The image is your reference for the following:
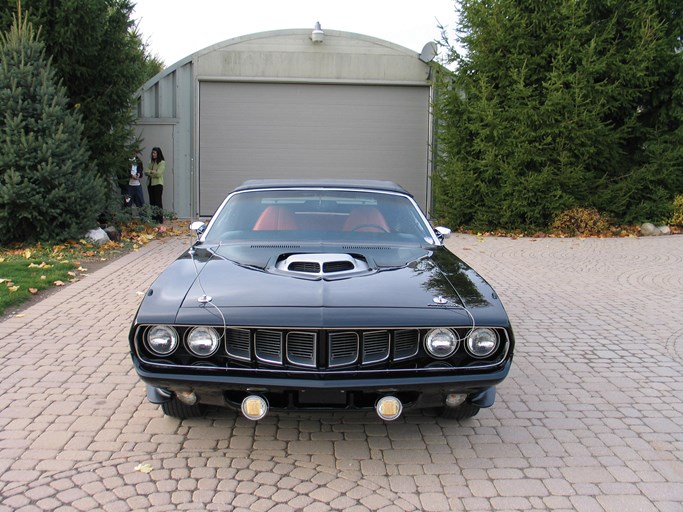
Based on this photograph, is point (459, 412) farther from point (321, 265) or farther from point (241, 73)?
point (241, 73)

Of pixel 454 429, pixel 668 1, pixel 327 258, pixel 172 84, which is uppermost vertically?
pixel 668 1

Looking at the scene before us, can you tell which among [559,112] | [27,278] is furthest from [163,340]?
[559,112]

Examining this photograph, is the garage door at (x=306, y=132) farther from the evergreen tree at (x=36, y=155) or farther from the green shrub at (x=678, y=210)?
the green shrub at (x=678, y=210)

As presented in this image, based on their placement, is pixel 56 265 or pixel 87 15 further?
pixel 87 15

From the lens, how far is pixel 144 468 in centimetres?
349

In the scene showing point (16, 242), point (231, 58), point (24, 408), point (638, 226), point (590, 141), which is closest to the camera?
point (24, 408)

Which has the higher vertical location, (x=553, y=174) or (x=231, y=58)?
(x=231, y=58)

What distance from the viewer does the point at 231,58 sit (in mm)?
16844

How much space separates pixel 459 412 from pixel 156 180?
13.3m

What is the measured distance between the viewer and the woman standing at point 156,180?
15766mm

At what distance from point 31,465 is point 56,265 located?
6.53m

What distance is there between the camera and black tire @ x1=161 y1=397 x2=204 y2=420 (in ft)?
13.2

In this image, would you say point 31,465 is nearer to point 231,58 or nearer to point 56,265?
point 56,265

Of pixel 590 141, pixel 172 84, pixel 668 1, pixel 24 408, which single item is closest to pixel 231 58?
→ pixel 172 84
